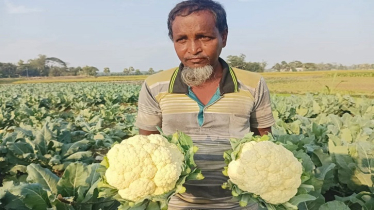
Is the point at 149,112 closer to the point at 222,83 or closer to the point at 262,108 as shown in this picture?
the point at 222,83

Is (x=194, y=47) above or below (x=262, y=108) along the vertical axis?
above

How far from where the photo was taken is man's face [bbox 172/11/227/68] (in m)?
1.73

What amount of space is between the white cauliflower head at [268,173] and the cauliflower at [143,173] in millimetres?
213

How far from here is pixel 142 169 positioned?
1.49m

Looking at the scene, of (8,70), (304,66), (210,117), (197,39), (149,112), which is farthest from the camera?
(8,70)

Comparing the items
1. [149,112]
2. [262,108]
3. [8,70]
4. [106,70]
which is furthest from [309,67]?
[8,70]

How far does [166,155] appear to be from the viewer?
1478mm

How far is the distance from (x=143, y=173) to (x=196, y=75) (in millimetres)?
655

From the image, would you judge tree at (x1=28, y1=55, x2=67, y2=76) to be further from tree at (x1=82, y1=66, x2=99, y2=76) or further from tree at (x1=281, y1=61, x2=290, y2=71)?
tree at (x1=281, y1=61, x2=290, y2=71)

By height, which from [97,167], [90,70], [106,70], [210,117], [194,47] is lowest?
[97,167]

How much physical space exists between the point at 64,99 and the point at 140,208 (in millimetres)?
16090

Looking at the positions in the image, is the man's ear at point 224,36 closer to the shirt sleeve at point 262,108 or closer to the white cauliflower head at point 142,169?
the shirt sleeve at point 262,108

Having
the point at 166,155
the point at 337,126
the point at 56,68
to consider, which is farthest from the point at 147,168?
the point at 56,68

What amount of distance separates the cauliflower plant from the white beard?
0.50m
